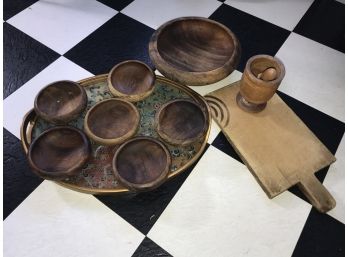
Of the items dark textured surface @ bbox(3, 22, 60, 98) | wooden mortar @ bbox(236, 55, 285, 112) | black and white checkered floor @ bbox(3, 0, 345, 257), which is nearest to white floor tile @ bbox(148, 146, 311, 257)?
black and white checkered floor @ bbox(3, 0, 345, 257)

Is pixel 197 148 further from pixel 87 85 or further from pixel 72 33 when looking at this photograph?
pixel 72 33

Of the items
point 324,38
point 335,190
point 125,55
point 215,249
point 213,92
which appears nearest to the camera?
point 215,249

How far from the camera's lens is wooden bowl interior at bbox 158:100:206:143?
3.07 feet

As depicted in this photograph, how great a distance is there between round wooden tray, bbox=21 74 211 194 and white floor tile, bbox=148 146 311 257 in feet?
0.29

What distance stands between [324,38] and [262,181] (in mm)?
793

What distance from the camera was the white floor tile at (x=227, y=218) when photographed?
87 centimetres

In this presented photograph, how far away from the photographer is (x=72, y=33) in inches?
50.9

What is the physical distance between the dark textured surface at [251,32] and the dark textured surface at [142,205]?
0.62 m

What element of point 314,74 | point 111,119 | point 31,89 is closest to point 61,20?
point 31,89

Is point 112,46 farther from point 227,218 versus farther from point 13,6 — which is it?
point 227,218

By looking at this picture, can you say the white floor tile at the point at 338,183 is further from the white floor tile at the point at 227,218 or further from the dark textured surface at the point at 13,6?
the dark textured surface at the point at 13,6

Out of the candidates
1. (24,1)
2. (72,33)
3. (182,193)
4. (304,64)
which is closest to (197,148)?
(182,193)

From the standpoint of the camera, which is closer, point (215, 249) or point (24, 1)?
point (215, 249)

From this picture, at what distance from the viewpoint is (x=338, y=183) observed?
3.23 ft
